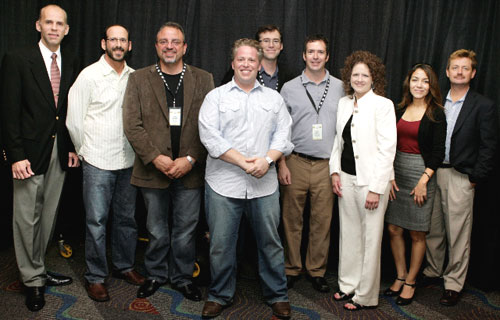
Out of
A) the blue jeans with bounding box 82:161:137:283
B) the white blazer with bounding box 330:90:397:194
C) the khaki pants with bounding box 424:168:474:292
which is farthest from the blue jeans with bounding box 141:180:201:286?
the khaki pants with bounding box 424:168:474:292

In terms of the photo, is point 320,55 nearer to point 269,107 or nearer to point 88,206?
point 269,107

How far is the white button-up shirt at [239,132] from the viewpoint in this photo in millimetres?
2502

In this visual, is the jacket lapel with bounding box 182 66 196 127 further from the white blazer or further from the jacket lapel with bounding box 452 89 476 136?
the jacket lapel with bounding box 452 89 476 136

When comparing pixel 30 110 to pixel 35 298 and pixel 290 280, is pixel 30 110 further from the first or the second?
pixel 290 280

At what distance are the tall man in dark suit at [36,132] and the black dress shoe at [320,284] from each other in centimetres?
179

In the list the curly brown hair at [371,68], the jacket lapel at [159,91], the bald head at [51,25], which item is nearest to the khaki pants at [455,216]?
the curly brown hair at [371,68]

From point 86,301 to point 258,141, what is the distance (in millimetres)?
1513

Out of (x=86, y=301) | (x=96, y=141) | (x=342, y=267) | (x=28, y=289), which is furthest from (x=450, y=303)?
(x=28, y=289)

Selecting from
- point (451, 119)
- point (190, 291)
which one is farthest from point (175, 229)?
point (451, 119)

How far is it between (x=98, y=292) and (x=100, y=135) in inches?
39.9

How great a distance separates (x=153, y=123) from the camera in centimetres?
272

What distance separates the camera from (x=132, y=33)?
3.87 m

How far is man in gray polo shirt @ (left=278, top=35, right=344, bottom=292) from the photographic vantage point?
3002mm

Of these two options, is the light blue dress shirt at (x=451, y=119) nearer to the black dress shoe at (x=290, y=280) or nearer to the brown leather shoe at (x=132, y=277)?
the black dress shoe at (x=290, y=280)
